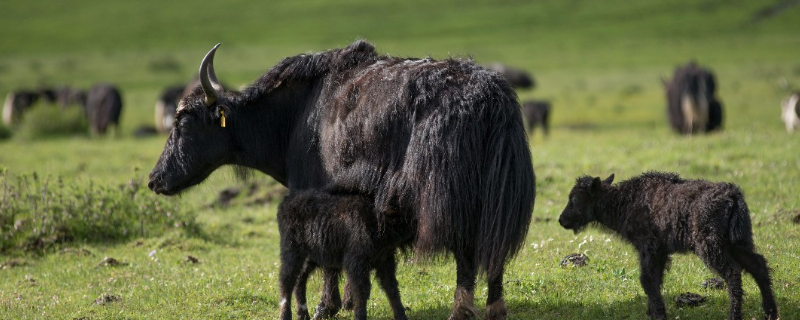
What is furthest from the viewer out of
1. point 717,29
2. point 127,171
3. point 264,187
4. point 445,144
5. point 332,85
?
point 717,29

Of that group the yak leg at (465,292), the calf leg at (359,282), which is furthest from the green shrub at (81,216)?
the yak leg at (465,292)

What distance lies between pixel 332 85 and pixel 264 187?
23.0 feet

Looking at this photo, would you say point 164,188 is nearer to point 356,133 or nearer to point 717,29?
point 356,133

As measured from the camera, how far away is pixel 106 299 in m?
8.80

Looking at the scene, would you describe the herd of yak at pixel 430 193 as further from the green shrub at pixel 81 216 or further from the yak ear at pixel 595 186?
the green shrub at pixel 81 216

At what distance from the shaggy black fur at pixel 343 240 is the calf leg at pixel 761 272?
2410mm

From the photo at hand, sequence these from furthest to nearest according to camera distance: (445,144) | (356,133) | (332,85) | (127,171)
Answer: (127,171), (332,85), (356,133), (445,144)

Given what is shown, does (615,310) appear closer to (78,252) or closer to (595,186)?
(595,186)

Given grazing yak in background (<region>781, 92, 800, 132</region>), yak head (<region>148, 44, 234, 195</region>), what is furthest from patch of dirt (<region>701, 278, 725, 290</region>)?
grazing yak in background (<region>781, 92, 800, 132</region>)

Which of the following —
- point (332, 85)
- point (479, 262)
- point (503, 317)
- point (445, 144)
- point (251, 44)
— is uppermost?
point (251, 44)

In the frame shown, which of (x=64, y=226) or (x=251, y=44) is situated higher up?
(x=251, y=44)

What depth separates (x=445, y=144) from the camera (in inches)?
274

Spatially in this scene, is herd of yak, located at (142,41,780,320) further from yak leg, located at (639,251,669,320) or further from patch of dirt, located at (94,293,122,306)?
patch of dirt, located at (94,293,122,306)

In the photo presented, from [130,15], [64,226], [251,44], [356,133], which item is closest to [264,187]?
[64,226]
